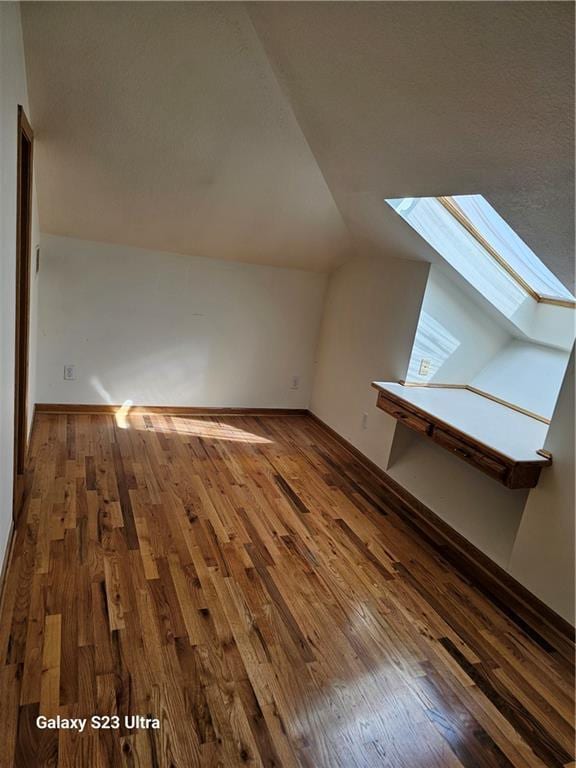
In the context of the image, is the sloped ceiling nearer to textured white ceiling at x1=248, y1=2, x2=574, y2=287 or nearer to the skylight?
textured white ceiling at x1=248, y1=2, x2=574, y2=287

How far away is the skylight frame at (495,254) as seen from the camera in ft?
9.36

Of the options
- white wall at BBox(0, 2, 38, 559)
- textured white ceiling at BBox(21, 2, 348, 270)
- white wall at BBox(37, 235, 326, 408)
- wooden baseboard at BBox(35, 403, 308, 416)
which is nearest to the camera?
white wall at BBox(0, 2, 38, 559)

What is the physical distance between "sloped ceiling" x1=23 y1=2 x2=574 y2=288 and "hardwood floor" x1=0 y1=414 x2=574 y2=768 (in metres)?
1.70

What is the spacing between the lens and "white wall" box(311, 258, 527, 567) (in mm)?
2789

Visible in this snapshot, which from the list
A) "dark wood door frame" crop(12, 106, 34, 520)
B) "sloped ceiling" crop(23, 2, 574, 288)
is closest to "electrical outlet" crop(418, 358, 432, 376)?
"sloped ceiling" crop(23, 2, 574, 288)

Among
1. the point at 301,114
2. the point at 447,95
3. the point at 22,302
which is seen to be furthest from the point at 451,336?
the point at 22,302

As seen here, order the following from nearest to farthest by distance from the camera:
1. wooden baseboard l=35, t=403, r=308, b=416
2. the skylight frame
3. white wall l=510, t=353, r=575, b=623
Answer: white wall l=510, t=353, r=575, b=623 → the skylight frame → wooden baseboard l=35, t=403, r=308, b=416

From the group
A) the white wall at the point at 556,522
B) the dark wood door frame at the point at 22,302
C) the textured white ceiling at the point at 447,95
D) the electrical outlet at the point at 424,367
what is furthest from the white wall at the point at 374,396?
the dark wood door frame at the point at 22,302

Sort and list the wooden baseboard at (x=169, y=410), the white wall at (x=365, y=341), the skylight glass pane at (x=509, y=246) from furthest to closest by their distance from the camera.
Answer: the wooden baseboard at (x=169, y=410) → the white wall at (x=365, y=341) → the skylight glass pane at (x=509, y=246)

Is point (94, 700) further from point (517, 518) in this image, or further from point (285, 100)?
point (285, 100)

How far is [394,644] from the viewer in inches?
80.7

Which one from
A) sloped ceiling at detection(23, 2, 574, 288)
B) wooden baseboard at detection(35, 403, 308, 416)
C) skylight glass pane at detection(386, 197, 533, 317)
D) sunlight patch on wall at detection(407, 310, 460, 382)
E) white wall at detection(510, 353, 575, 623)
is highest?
sloped ceiling at detection(23, 2, 574, 288)

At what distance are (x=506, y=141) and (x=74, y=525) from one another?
8.37ft

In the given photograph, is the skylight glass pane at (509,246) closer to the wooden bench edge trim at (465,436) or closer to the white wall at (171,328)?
the wooden bench edge trim at (465,436)
